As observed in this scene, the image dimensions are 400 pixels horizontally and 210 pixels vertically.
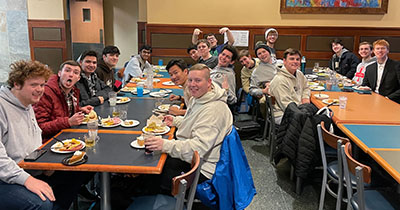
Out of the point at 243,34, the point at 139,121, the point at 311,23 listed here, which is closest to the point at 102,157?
the point at 139,121

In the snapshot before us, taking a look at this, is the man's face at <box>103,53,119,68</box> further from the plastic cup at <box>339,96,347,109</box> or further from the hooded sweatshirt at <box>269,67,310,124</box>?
the plastic cup at <box>339,96,347,109</box>

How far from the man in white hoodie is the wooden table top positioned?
4.20 feet

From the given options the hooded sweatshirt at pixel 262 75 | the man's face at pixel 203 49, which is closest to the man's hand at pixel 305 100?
the hooded sweatshirt at pixel 262 75

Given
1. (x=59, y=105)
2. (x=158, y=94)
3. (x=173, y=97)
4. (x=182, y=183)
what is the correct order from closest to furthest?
(x=182, y=183) < (x=59, y=105) < (x=173, y=97) < (x=158, y=94)

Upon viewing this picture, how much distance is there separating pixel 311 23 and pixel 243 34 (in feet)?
4.58

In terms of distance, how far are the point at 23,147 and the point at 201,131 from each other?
3.71 feet

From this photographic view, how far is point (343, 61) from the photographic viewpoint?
257 inches

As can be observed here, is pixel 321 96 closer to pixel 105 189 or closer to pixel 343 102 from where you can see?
pixel 343 102

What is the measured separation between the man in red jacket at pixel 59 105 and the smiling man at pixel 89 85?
0.44 m

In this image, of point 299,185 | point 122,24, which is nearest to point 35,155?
point 299,185

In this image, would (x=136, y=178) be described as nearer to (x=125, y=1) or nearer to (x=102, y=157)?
(x=102, y=157)

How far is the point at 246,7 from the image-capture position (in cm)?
725

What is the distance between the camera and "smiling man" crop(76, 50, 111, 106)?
3.48m

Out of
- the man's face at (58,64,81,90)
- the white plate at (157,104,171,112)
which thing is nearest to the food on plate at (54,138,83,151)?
the man's face at (58,64,81,90)
